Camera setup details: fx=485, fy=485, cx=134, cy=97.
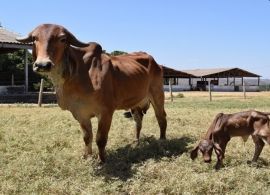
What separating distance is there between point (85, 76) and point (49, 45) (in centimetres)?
98

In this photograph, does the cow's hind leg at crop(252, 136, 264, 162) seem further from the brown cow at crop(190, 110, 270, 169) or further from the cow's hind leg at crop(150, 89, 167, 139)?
the cow's hind leg at crop(150, 89, 167, 139)

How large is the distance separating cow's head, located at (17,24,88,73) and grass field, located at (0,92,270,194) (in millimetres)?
1507

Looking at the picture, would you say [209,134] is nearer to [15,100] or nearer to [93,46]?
[93,46]

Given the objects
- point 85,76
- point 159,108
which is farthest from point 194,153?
point 159,108

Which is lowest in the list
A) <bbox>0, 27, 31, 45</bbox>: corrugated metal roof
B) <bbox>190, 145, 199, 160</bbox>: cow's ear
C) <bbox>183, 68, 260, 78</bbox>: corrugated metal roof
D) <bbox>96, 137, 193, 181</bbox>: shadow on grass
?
<bbox>96, 137, 193, 181</bbox>: shadow on grass

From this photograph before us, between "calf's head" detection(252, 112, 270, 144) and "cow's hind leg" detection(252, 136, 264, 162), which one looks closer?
"calf's head" detection(252, 112, 270, 144)

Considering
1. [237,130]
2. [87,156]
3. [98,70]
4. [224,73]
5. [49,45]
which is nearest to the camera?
[49,45]

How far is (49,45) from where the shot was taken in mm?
6621

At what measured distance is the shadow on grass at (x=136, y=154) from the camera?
23.1 ft

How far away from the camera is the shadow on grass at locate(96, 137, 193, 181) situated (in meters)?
7.05

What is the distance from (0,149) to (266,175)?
459 centimetres

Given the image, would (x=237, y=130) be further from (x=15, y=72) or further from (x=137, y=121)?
(x=15, y=72)

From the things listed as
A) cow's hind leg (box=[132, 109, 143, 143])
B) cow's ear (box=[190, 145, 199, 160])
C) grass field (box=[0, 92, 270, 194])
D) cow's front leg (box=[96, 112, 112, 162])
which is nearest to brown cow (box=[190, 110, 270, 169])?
cow's ear (box=[190, 145, 199, 160])

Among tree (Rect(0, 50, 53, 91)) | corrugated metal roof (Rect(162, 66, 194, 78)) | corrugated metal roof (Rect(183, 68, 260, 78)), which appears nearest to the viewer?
tree (Rect(0, 50, 53, 91))
